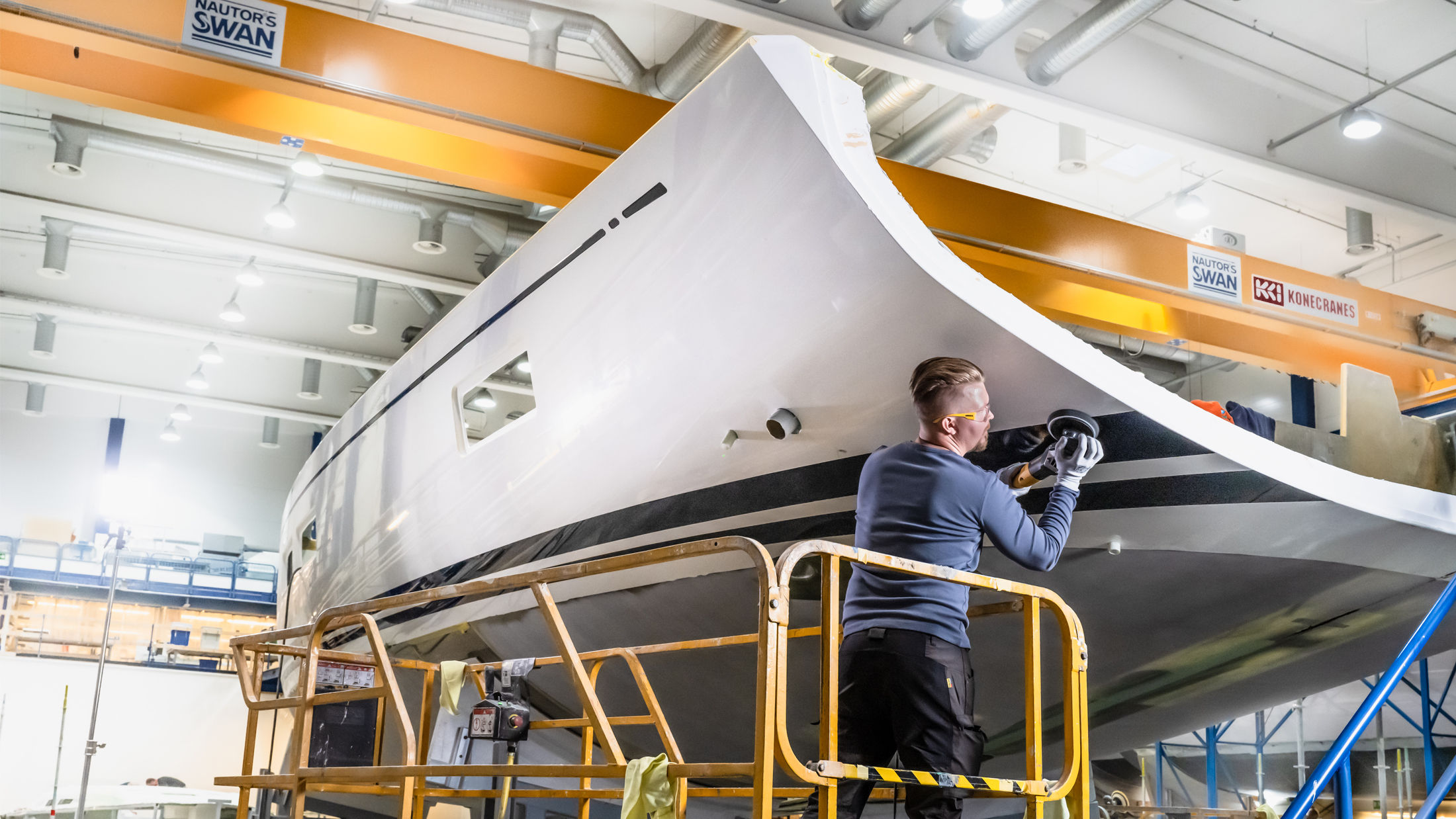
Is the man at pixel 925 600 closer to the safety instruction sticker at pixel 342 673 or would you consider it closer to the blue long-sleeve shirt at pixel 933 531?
the blue long-sleeve shirt at pixel 933 531

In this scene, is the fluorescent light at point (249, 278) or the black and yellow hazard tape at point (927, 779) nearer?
the black and yellow hazard tape at point (927, 779)

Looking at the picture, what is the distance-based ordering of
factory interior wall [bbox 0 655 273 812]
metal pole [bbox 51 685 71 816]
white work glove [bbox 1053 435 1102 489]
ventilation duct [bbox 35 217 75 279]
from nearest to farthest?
1. white work glove [bbox 1053 435 1102 489]
2. metal pole [bbox 51 685 71 816]
3. ventilation duct [bbox 35 217 75 279]
4. factory interior wall [bbox 0 655 273 812]

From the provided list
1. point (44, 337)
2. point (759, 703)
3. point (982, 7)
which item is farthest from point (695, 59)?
point (44, 337)

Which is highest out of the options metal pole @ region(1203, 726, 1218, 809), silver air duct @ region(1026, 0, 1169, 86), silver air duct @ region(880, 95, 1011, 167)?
silver air duct @ region(880, 95, 1011, 167)

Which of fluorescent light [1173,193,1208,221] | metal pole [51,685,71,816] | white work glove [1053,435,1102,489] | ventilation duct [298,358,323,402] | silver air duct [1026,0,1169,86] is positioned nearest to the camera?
white work glove [1053,435,1102,489]

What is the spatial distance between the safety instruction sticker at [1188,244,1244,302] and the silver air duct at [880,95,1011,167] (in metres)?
2.14

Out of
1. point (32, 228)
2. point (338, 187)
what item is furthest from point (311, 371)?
point (338, 187)

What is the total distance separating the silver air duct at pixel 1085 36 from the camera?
23.6 ft

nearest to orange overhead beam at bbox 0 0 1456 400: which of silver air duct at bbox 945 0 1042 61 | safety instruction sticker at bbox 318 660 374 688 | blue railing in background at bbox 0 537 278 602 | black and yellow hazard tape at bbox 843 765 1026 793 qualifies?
silver air duct at bbox 945 0 1042 61

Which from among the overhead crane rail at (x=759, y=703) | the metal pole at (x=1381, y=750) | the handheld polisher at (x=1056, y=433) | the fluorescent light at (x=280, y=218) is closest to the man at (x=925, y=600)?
the overhead crane rail at (x=759, y=703)

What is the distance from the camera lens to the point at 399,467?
5938mm

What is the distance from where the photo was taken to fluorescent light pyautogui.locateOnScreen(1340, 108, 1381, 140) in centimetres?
858

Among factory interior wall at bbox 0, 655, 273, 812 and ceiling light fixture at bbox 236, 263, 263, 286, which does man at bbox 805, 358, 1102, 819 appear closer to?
ceiling light fixture at bbox 236, 263, 263, 286

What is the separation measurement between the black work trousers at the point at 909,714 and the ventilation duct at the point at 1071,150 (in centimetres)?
873
